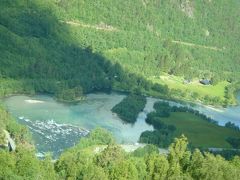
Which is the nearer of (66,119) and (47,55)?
(66,119)

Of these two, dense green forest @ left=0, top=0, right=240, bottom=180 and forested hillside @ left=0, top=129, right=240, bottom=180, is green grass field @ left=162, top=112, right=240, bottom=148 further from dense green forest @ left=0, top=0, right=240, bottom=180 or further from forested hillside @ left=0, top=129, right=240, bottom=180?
forested hillside @ left=0, top=129, right=240, bottom=180

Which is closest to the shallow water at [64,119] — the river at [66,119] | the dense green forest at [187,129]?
the river at [66,119]

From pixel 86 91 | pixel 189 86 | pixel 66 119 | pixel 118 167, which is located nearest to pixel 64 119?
pixel 66 119

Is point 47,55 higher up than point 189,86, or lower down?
higher up

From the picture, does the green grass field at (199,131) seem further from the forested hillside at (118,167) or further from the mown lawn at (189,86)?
the forested hillside at (118,167)

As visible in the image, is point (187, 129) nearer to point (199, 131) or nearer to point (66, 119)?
point (199, 131)

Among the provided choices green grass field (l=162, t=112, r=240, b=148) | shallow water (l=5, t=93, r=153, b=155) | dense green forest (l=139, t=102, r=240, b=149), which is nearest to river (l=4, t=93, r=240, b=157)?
shallow water (l=5, t=93, r=153, b=155)
